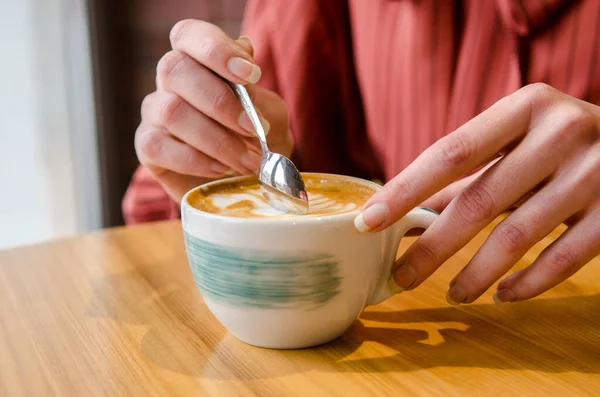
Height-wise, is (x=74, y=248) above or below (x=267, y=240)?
below

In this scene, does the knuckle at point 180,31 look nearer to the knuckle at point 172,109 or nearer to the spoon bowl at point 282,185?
the knuckle at point 172,109

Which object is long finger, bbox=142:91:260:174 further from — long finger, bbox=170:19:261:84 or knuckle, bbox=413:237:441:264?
knuckle, bbox=413:237:441:264

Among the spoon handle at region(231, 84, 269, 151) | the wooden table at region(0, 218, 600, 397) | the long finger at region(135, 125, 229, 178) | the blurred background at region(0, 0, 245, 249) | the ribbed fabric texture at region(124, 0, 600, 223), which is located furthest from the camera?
the blurred background at region(0, 0, 245, 249)

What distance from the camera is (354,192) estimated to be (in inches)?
24.5

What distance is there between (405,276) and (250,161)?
0.27 m

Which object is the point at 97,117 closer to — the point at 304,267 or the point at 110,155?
the point at 110,155

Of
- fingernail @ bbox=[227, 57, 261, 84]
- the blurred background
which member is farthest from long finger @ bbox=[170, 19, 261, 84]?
the blurred background

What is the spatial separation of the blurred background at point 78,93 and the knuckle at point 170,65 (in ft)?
4.75

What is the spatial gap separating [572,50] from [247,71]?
1.81ft

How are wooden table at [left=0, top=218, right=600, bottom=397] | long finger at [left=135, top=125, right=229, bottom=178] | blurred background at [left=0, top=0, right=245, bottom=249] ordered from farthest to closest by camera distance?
blurred background at [left=0, top=0, right=245, bottom=249], long finger at [left=135, top=125, right=229, bottom=178], wooden table at [left=0, top=218, right=600, bottom=397]

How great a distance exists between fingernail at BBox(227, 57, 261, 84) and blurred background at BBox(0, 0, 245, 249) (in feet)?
5.04

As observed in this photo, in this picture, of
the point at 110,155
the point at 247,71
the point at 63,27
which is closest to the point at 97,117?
the point at 110,155

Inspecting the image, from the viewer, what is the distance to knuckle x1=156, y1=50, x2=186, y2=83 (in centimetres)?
74

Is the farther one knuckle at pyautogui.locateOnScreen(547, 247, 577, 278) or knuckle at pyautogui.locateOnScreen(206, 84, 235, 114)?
knuckle at pyautogui.locateOnScreen(206, 84, 235, 114)
